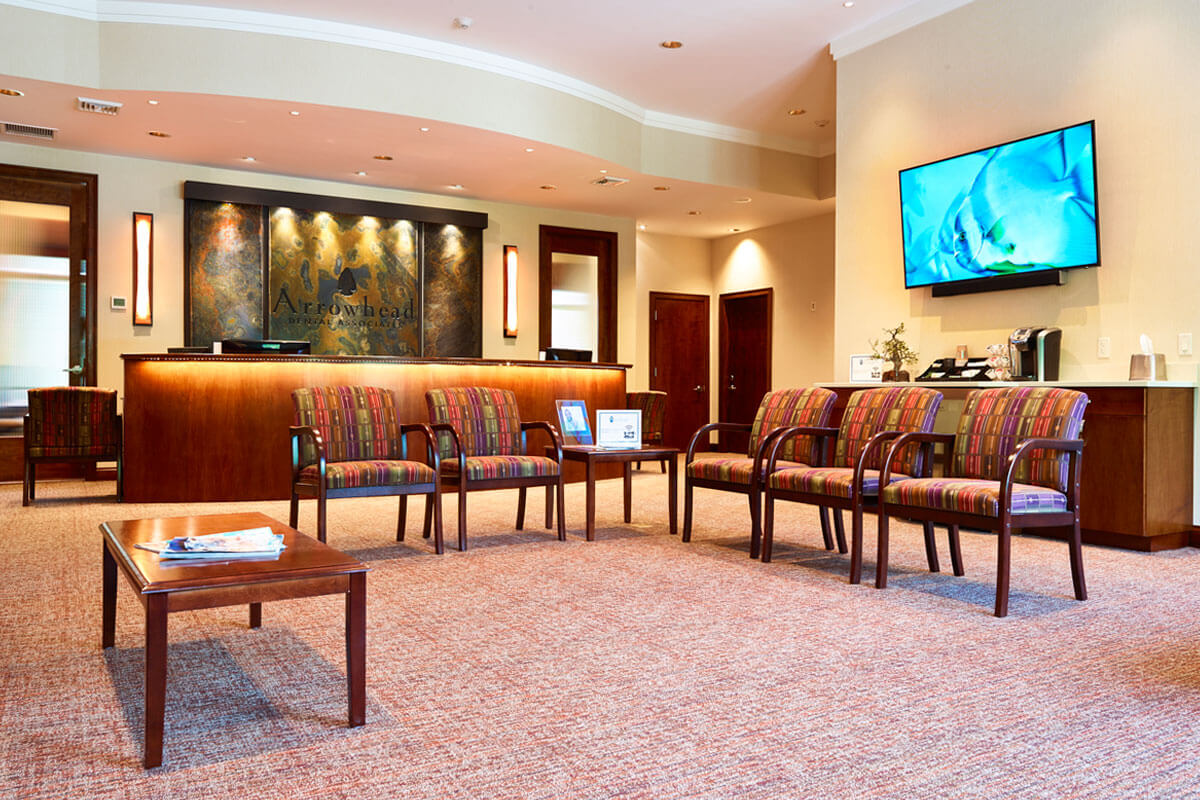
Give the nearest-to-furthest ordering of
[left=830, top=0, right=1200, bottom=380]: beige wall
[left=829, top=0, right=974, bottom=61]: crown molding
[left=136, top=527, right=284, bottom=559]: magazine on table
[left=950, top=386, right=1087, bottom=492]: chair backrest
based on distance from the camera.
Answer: [left=136, top=527, right=284, bottom=559]: magazine on table, [left=950, top=386, right=1087, bottom=492]: chair backrest, [left=830, top=0, right=1200, bottom=380]: beige wall, [left=829, top=0, right=974, bottom=61]: crown molding

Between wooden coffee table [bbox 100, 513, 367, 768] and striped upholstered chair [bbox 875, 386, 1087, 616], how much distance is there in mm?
2499

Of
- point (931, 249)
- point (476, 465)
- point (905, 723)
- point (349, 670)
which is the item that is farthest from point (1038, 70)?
point (349, 670)

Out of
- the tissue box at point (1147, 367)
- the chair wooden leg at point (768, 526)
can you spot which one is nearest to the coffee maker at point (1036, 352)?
the tissue box at point (1147, 367)

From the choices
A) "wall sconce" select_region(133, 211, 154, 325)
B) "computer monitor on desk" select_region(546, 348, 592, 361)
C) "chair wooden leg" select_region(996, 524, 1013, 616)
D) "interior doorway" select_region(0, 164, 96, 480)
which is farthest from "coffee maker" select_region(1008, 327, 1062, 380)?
"interior doorway" select_region(0, 164, 96, 480)

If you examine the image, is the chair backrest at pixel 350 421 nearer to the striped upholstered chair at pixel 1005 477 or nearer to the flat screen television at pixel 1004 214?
the striped upholstered chair at pixel 1005 477

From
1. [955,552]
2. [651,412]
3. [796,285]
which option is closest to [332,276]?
[651,412]

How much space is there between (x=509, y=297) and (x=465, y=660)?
8.09 meters

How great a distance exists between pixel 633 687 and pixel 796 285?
9.62 m

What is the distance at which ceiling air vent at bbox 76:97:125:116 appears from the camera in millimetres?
6988

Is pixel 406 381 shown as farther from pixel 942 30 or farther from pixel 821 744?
pixel 821 744

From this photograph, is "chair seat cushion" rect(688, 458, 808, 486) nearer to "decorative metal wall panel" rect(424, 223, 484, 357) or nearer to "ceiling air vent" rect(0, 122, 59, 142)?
"decorative metal wall panel" rect(424, 223, 484, 357)

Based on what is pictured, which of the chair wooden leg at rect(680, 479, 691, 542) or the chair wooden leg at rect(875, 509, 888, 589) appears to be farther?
the chair wooden leg at rect(680, 479, 691, 542)

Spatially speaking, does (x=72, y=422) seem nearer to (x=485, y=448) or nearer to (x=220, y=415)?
(x=220, y=415)

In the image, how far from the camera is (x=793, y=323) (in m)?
11.7
